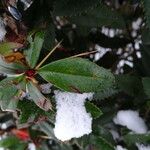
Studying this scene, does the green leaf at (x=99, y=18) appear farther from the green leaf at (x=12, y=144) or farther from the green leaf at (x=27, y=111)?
the green leaf at (x=12, y=144)

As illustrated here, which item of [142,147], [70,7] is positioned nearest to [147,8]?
[70,7]

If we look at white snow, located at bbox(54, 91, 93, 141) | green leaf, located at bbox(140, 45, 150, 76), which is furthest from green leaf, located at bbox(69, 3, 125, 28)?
white snow, located at bbox(54, 91, 93, 141)

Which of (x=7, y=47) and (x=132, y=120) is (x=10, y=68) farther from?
(x=132, y=120)

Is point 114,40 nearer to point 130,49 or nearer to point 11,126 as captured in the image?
point 130,49

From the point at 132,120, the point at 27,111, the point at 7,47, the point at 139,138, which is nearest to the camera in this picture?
the point at 7,47

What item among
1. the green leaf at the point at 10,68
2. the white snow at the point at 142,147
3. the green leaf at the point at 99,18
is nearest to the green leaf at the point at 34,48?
the green leaf at the point at 10,68

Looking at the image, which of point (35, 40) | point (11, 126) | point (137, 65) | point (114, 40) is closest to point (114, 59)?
point (114, 40)

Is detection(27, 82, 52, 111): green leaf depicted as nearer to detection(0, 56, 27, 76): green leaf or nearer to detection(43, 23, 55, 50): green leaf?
detection(0, 56, 27, 76): green leaf
